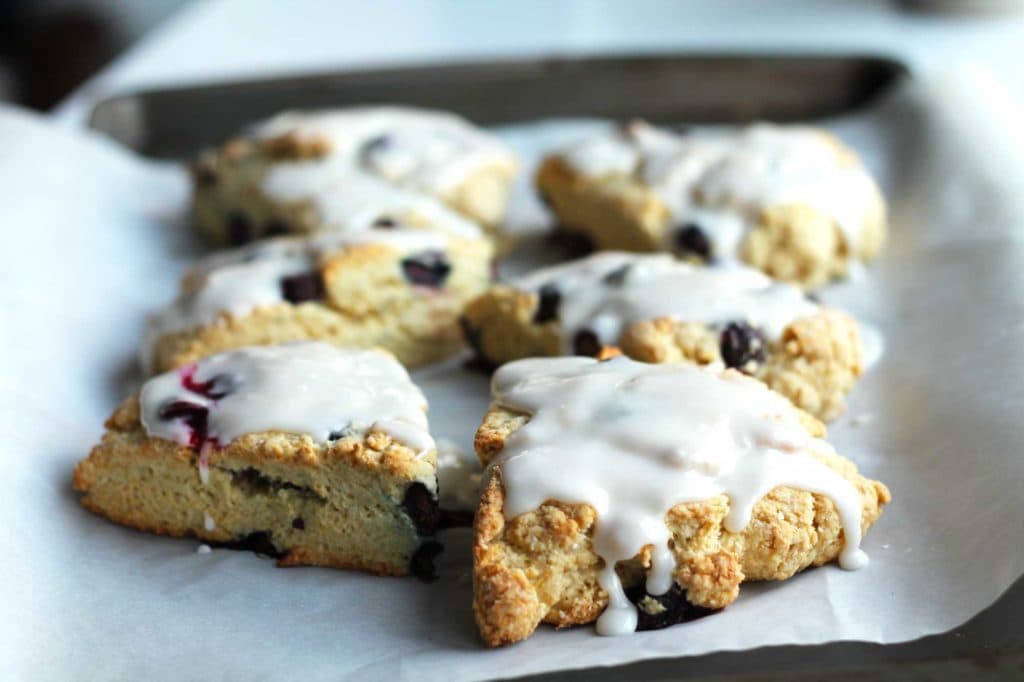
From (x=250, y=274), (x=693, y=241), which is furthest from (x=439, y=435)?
(x=693, y=241)

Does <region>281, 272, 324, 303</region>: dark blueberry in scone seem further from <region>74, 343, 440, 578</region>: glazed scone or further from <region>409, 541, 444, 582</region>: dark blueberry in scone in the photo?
<region>409, 541, 444, 582</region>: dark blueberry in scone

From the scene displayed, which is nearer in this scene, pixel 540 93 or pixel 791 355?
pixel 791 355

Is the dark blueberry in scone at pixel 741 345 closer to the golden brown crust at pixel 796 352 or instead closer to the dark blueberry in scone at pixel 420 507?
the golden brown crust at pixel 796 352

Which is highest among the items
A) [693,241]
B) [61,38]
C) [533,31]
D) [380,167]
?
[61,38]

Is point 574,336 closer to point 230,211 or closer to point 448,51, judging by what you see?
point 230,211

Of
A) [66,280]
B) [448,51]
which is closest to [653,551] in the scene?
[66,280]

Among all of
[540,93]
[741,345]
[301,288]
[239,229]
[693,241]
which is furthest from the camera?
[540,93]

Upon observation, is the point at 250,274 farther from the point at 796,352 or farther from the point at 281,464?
the point at 796,352
